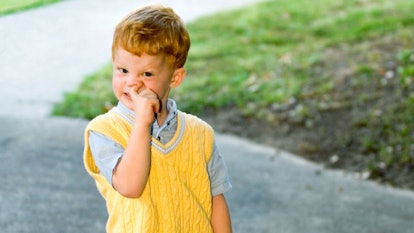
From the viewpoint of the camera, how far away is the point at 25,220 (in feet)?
10.1

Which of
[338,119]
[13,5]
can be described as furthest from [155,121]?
[338,119]

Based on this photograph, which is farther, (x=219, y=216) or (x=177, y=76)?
(x=219, y=216)

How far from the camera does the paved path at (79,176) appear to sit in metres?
3.11

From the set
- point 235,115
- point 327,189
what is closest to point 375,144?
point 327,189

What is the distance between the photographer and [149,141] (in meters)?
1.83

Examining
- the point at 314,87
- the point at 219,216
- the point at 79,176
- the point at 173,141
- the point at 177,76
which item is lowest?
the point at 314,87

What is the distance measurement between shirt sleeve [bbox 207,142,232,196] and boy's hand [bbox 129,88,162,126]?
30 centimetres

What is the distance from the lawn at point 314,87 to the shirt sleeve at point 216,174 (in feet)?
6.92

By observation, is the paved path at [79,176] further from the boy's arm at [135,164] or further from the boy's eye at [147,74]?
the boy's arm at [135,164]

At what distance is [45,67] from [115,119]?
282 centimetres

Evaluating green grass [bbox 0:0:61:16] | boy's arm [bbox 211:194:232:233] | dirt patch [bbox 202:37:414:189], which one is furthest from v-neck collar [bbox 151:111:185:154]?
dirt patch [bbox 202:37:414:189]

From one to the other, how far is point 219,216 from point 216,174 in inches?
4.5

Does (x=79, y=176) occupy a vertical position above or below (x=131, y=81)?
below

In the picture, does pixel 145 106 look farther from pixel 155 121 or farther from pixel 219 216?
pixel 219 216
